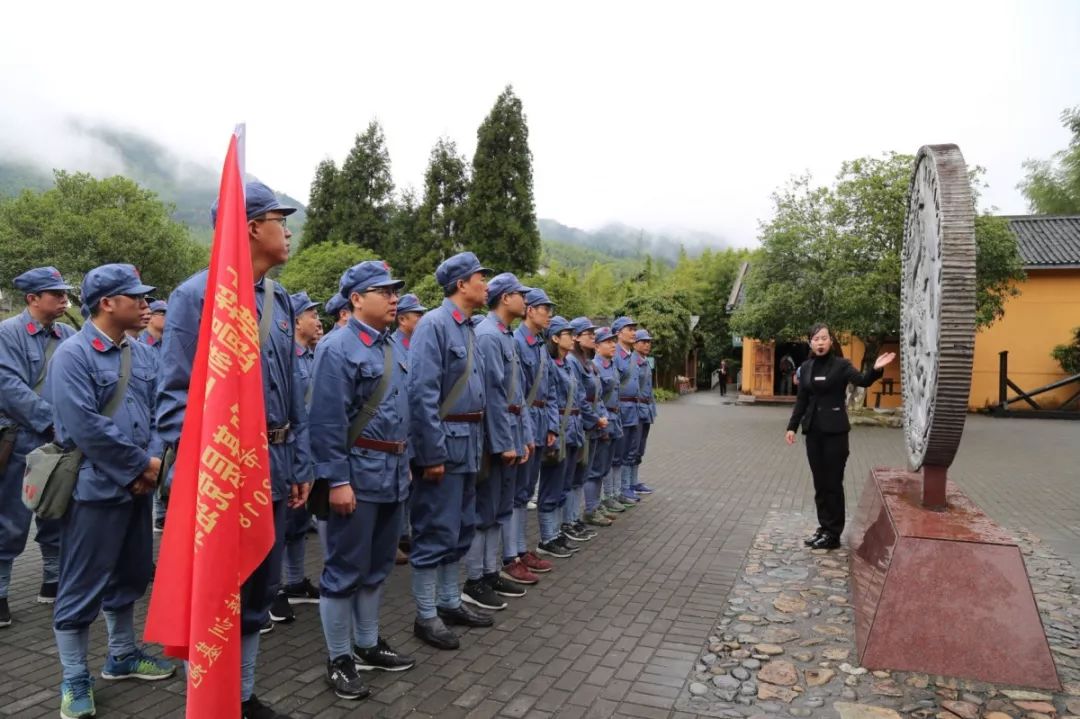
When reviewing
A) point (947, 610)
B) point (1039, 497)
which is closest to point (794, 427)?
point (947, 610)

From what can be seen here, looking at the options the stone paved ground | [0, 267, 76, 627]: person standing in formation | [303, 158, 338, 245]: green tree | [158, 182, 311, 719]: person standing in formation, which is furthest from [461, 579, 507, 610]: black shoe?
[303, 158, 338, 245]: green tree

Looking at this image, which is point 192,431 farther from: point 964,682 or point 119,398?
point 964,682

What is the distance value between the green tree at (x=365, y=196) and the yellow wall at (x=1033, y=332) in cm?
2930

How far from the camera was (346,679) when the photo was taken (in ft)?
11.7

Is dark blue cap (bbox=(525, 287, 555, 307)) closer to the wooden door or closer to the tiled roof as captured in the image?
the tiled roof

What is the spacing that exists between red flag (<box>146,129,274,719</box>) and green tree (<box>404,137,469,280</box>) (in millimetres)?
34257

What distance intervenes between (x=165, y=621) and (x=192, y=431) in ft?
1.95

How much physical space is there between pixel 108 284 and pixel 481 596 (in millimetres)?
2993

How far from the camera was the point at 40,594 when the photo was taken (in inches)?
196

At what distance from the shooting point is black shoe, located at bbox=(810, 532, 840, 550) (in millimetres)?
6520

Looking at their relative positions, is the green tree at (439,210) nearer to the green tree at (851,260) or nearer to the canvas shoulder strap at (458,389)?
the green tree at (851,260)

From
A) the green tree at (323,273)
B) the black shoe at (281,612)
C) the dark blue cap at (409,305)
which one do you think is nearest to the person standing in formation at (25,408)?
the black shoe at (281,612)

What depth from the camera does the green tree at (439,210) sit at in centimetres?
3647

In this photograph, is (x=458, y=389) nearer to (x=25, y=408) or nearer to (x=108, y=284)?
(x=108, y=284)
